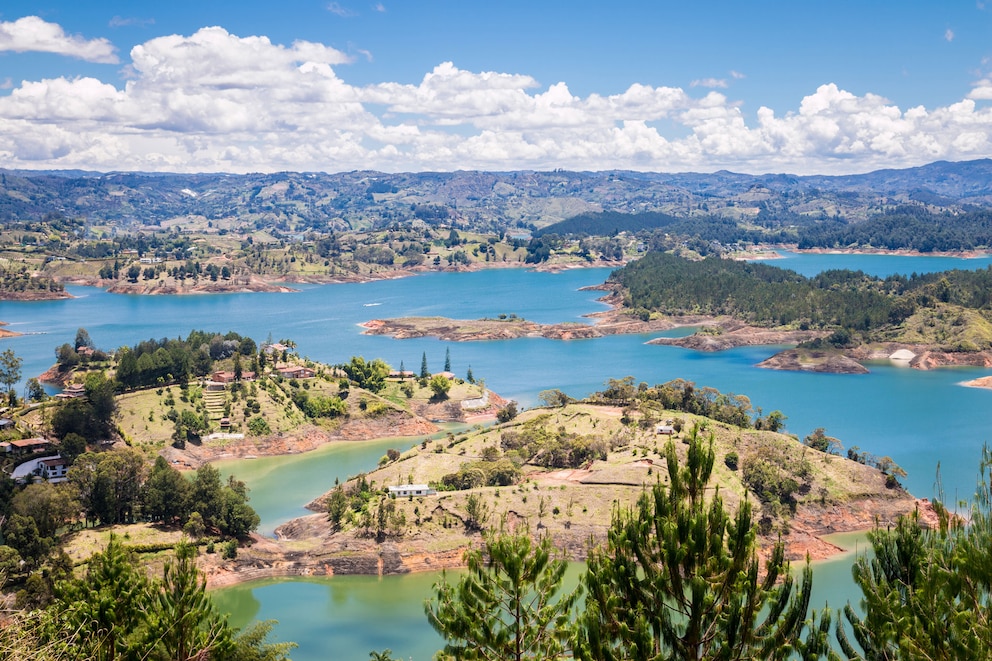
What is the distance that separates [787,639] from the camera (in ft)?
48.8

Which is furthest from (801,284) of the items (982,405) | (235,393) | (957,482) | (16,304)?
(16,304)

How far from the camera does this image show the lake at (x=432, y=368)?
4019 centimetres

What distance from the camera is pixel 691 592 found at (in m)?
14.8

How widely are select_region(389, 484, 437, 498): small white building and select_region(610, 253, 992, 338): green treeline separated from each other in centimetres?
7866

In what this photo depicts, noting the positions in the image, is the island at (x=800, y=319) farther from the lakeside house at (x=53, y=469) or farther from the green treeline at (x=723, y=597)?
the green treeline at (x=723, y=597)

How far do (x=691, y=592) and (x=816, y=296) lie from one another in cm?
11737

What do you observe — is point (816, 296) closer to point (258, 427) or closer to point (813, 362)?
point (813, 362)

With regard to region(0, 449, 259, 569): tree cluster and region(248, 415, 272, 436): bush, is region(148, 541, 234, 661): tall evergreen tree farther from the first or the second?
region(248, 415, 272, 436): bush

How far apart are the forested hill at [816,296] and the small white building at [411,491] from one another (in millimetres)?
74450

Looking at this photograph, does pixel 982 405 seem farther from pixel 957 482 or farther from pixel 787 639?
pixel 787 639

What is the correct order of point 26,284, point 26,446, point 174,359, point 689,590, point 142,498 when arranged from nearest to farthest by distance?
point 689,590, point 142,498, point 26,446, point 174,359, point 26,284

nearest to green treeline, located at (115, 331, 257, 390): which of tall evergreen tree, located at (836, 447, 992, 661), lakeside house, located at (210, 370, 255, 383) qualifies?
lakeside house, located at (210, 370, 255, 383)

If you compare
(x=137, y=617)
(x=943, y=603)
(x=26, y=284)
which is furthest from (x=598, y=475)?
(x=26, y=284)

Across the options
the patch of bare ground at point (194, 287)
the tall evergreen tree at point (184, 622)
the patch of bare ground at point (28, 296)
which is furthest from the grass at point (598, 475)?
the patch of bare ground at point (194, 287)
